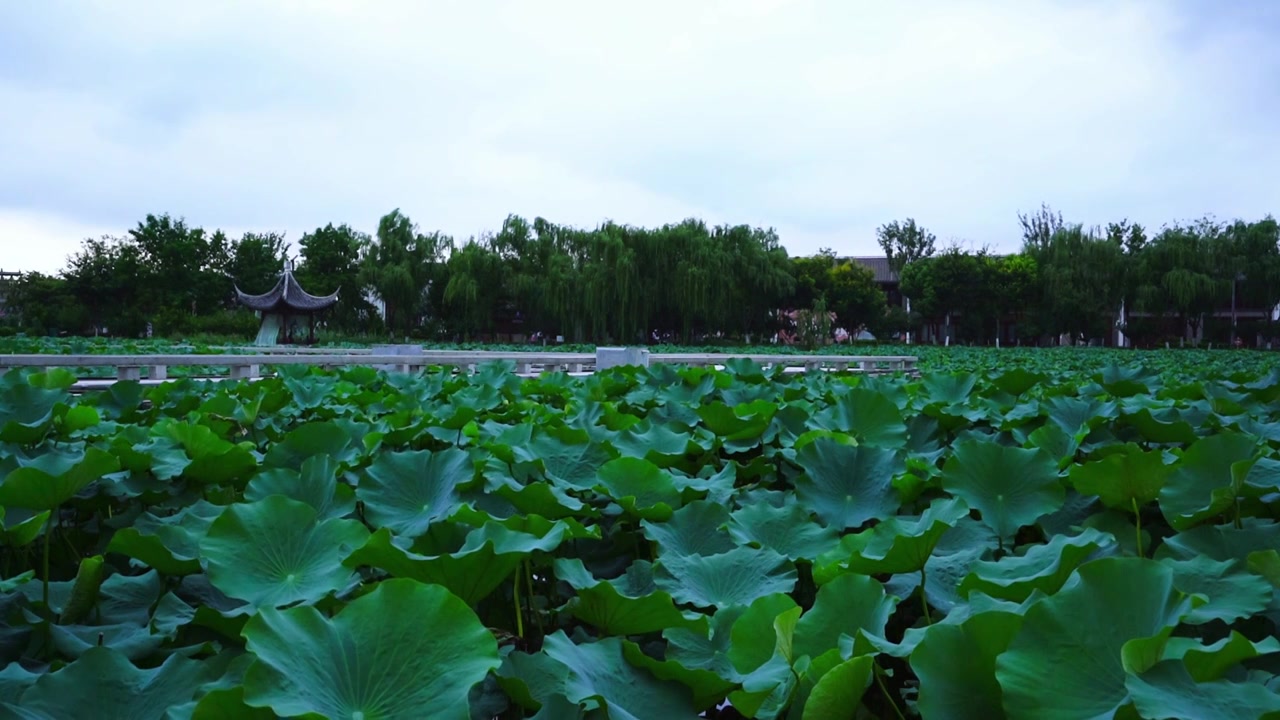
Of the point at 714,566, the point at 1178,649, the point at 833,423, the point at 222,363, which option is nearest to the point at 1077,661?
the point at 1178,649

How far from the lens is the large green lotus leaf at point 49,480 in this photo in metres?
1.06

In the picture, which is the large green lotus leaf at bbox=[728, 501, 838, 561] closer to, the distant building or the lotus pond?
the lotus pond

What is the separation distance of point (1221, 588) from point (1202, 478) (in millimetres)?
347

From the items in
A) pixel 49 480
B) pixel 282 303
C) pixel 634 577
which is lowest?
pixel 634 577

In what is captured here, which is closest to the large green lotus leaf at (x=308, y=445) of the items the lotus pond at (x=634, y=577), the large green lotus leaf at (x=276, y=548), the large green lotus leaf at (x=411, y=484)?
the lotus pond at (x=634, y=577)

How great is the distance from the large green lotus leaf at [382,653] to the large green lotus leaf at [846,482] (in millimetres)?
752

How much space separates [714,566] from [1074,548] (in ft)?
1.22

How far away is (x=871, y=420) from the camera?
1911 mm

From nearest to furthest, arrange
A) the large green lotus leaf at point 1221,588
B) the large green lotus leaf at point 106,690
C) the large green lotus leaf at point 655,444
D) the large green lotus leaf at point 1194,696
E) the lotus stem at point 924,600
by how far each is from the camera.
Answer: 1. the large green lotus leaf at point 1194,696
2. the large green lotus leaf at point 106,690
3. the large green lotus leaf at point 1221,588
4. the lotus stem at point 924,600
5. the large green lotus leaf at point 655,444

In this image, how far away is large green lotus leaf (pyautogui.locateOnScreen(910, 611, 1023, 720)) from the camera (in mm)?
620

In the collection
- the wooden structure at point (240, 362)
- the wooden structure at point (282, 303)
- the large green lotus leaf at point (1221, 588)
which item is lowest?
the wooden structure at point (240, 362)

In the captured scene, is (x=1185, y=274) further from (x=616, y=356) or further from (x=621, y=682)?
→ (x=621, y=682)

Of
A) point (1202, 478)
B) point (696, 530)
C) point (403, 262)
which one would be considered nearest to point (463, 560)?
point (696, 530)

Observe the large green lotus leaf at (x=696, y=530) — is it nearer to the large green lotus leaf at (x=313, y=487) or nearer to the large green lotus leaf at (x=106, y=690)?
the large green lotus leaf at (x=313, y=487)
